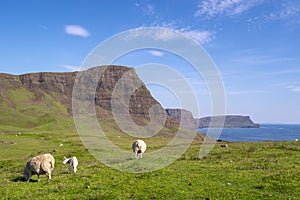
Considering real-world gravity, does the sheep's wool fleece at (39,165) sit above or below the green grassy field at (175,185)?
above

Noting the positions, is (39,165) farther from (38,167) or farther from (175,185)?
(175,185)

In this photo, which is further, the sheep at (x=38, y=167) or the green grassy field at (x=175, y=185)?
the sheep at (x=38, y=167)

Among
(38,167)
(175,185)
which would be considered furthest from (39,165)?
(175,185)

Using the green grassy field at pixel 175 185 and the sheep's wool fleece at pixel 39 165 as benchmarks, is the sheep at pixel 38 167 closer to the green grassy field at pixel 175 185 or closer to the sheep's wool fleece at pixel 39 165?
the sheep's wool fleece at pixel 39 165

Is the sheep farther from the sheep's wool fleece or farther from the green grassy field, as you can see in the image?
the green grassy field

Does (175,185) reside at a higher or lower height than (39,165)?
lower

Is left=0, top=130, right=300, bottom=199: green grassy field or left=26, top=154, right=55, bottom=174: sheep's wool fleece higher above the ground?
left=26, top=154, right=55, bottom=174: sheep's wool fleece

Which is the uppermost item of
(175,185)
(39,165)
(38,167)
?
(39,165)

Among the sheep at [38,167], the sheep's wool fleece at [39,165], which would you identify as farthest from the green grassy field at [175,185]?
the sheep's wool fleece at [39,165]

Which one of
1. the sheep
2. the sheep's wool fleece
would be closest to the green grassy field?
→ the sheep

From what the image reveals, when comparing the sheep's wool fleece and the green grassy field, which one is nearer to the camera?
the green grassy field

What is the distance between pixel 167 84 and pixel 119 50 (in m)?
7.65

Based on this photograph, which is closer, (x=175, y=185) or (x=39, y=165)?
(x=175, y=185)

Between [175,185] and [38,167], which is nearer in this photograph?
[175,185]
